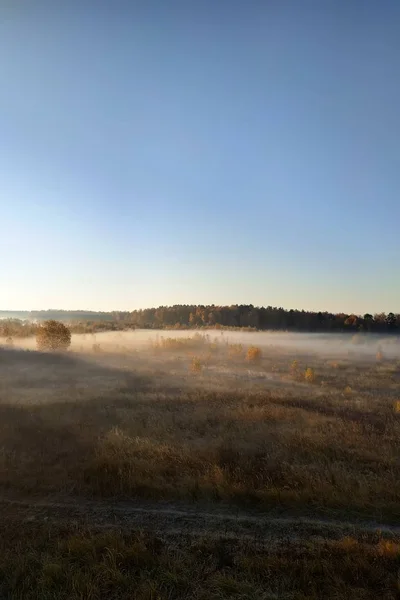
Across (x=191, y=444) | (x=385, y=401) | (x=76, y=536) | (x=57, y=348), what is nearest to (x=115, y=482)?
(x=76, y=536)

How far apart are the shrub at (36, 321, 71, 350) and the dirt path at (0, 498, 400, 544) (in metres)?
67.1

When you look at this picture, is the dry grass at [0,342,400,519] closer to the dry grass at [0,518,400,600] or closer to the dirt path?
the dirt path

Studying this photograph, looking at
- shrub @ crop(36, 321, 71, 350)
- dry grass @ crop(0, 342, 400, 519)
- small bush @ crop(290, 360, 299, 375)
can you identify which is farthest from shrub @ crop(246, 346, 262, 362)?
dry grass @ crop(0, 342, 400, 519)

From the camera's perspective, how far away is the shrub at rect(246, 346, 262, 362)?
2985 inches

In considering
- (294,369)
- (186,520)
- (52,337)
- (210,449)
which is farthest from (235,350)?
(186,520)

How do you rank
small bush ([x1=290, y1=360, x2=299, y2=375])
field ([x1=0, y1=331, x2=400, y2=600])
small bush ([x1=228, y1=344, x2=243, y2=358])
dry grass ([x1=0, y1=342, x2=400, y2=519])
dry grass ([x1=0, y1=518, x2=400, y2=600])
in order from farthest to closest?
small bush ([x1=228, y1=344, x2=243, y2=358]) < small bush ([x1=290, y1=360, x2=299, y2=375]) < dry grass ([x1=0, y1=342, x2=400, y2=519]) < field ([x1=0, y1=331, x2=400, y2=600]) < dry grass ([x1=0, y1=518, x2=400, y2=600])

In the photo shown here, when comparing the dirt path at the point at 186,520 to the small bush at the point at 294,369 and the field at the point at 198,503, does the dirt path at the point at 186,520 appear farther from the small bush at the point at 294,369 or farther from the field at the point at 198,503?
the small bush at the point at 294,369

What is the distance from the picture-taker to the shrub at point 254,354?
7582 cm

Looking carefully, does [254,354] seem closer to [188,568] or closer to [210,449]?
[210,449]

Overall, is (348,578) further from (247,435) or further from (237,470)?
(247,435)

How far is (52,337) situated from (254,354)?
39268 mm

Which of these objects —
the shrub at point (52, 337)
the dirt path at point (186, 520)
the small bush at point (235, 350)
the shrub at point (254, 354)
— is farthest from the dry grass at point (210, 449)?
the small bush at point (235, 350)

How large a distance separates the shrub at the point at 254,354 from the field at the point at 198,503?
50.8 meters

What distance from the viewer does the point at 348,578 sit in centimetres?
781
